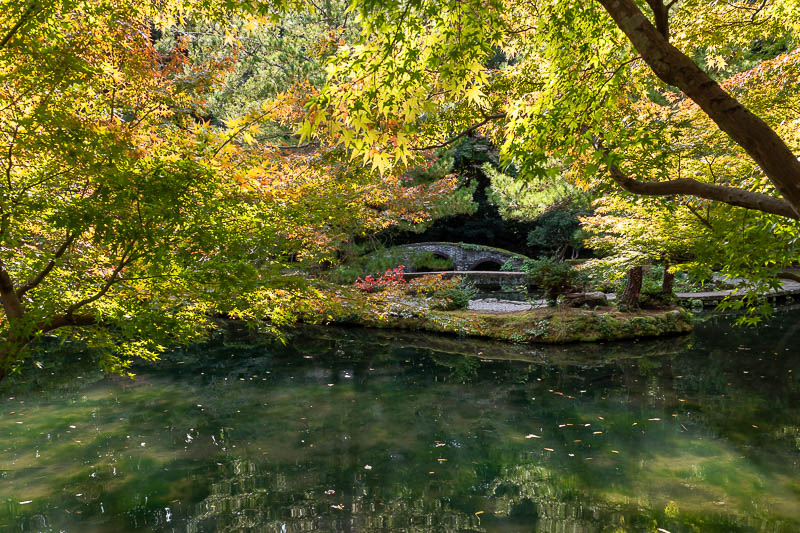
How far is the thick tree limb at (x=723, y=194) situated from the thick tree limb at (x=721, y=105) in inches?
3.5

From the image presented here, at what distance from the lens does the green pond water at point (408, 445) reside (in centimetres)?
386

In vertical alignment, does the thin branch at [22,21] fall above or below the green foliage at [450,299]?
above

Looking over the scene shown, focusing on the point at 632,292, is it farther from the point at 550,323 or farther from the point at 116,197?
the point at 116,197

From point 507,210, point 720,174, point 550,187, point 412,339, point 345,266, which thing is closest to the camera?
point 720,174

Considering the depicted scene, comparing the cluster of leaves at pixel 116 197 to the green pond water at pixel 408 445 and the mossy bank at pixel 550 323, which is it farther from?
the mossy bank at pixel 550 323

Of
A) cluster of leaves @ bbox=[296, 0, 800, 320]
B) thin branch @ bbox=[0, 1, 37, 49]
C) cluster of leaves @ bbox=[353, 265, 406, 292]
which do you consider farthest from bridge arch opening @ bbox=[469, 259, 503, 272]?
thin branch @ bbox=[0, 1, 37, 49]

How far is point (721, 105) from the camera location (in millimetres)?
2229

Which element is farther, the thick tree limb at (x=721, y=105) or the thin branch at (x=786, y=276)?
the thin branch at (x=786, y=276)

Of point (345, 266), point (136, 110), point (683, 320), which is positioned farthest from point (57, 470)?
point (683, 320)

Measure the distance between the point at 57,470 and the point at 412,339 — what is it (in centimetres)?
741

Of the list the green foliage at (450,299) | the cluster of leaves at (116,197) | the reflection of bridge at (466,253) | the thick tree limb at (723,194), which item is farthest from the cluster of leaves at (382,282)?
the reflection of bridge at (466,253)

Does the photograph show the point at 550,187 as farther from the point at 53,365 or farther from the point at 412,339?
the point at 53,365

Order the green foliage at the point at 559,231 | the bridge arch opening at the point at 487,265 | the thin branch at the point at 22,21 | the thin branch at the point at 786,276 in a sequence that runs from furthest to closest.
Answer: the bridge arch opening at the point at 487,265 → the green foliage at the point at 559,231 → the thin branch at the point at 786,276 → the thin branch at the point at 22,21

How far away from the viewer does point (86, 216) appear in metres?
2.89
